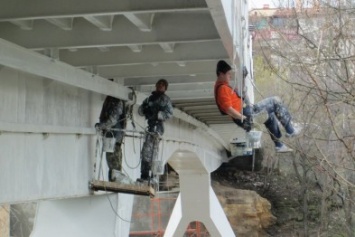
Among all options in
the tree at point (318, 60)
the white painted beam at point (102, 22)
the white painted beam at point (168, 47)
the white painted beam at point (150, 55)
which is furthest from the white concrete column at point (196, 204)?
the white painted beam at point (102, 22)

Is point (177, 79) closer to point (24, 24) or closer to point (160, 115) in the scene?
point (160, 115)

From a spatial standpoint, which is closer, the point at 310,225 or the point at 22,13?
the point at 22,13

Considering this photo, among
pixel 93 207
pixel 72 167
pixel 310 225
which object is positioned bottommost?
pixel 310 225

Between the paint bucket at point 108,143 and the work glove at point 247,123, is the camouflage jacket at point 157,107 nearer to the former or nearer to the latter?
the paint bucket at point 108,143

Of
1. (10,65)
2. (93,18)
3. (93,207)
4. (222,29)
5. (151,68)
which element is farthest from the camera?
(93,207)

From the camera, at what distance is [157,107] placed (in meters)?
10.6

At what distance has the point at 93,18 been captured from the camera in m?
7.32

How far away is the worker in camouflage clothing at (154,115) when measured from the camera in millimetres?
10586

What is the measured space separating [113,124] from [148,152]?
3.51 feet

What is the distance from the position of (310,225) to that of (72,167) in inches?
1184

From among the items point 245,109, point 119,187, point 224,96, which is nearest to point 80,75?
point 119,187

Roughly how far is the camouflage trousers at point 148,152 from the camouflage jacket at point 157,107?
11.8 inches

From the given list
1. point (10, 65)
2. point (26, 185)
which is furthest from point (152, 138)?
point (10, 65)

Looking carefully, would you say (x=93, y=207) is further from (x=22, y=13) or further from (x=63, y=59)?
(x=22, y=13)
